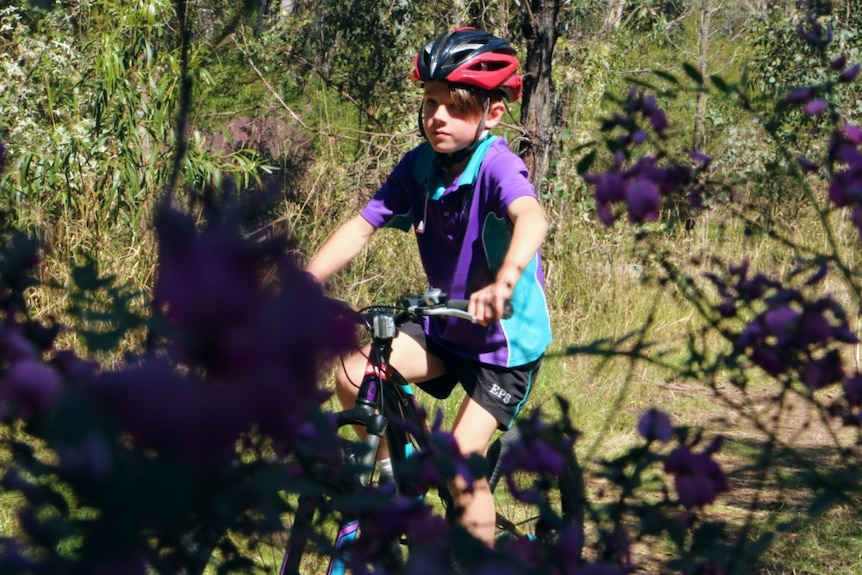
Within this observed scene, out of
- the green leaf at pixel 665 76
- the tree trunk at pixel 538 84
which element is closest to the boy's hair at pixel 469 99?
the green leaf at pixel 665 76

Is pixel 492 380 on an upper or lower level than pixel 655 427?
upper

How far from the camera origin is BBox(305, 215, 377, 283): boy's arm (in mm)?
2705

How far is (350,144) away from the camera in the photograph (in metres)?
7.88

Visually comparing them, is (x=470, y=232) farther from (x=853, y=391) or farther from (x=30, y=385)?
(x=30, y=385)

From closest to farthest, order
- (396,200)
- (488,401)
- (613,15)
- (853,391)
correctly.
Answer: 1. (853,391)
2. (488,401)
3. (396,200)
4. (613,15)

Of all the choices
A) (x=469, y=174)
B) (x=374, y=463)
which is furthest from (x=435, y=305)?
(x=469, y=174)

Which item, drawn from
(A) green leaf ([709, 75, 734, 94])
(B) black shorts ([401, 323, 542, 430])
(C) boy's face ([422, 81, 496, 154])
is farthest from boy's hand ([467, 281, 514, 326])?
(C) boy's face ([422, 81, 496, 154])

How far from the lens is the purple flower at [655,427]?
43.6 inches

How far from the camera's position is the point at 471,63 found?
9.84ft

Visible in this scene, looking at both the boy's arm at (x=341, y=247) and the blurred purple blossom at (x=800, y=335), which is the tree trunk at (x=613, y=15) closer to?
the boy's arm at (x=341, y=247)

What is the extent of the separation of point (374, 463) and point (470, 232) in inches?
30.2

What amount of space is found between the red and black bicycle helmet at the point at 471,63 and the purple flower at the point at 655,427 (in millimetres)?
1965

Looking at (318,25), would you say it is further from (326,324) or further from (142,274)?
(326,324)

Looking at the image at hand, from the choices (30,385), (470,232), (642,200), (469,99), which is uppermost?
(469,99)
